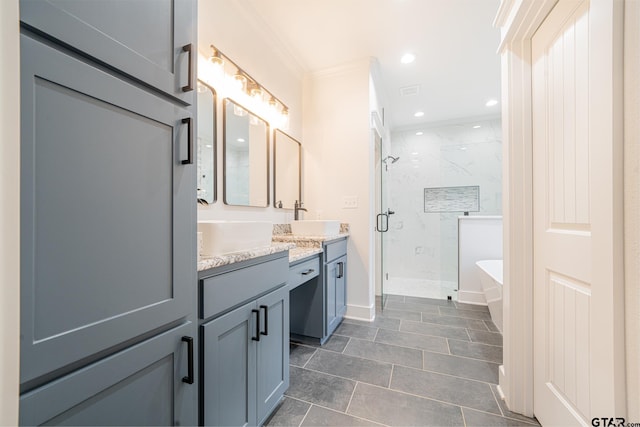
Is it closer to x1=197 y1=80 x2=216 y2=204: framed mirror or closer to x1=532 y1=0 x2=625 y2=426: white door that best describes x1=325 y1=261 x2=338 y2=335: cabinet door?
x1=197 y1=80 x2=216 y2=204: framed mirror

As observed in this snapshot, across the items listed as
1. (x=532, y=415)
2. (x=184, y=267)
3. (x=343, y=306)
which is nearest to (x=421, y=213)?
(x=343, y=306)

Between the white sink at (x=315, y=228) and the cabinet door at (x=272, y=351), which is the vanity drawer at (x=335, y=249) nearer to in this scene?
the white sink at (x=315, y=228)

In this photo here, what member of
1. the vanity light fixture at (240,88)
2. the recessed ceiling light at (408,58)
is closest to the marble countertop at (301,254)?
the vanity light fixture at (240,88)

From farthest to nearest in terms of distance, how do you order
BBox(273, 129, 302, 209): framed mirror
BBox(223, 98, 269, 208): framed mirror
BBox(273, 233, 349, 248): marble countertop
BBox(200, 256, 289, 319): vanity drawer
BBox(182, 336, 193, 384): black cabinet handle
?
BBox(273, 129, 302, 209): framed mirror → BBox(273, 233, 349, 248): marble countertop → BBox(223, 98, 269, 208): framed mirror → BBox(200, 256, 289, 319): vanity drawer → BBox(182, 336, 193, 384): black cabinet handle

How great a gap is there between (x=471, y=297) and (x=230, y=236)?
10.3ft

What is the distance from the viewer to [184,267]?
795 mm

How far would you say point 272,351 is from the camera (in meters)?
1.24

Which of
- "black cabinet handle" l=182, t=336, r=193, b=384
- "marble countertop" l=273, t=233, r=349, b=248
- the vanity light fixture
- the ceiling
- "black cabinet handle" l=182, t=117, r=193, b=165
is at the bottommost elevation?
"black cabinet handle" l=182, t=336, r=193, b=384

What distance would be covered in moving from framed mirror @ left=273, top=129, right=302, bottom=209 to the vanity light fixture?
6.7 inches

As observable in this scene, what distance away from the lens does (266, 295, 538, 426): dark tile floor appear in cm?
131

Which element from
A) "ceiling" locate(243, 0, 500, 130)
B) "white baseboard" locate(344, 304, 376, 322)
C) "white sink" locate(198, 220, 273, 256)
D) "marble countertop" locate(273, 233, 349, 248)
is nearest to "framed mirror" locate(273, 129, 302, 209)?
"marble countertop" locate(273, 233, 349, 248)

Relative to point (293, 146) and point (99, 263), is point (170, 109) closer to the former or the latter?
point (99, 263)

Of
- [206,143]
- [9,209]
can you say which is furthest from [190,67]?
[206,143]

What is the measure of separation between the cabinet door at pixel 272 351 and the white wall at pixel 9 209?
0.77 meters
